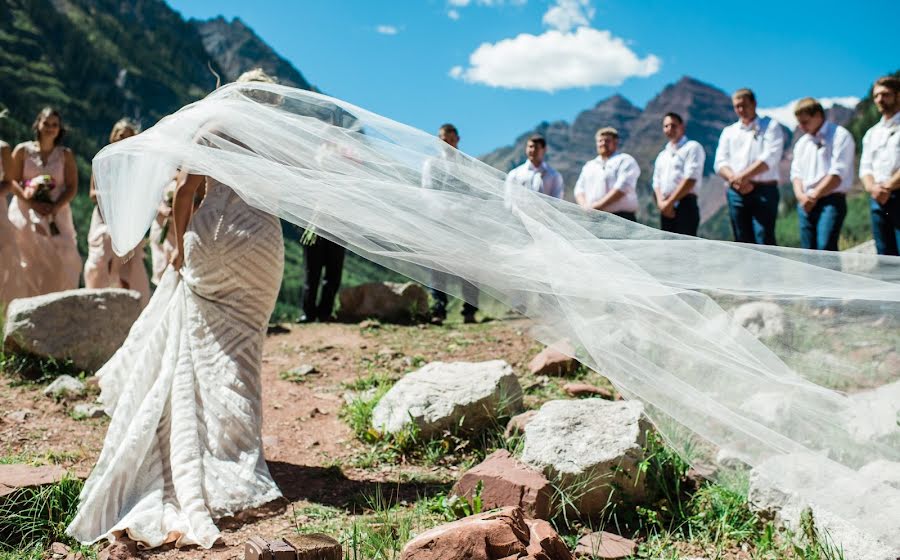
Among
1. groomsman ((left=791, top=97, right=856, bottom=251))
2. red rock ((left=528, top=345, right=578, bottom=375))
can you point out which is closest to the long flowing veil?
red rock ((left=528, top=345, right=578, bottom=375))

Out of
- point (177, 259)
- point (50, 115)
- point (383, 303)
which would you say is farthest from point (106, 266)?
point (177, 259)

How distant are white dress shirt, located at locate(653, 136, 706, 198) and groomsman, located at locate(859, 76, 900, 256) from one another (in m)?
1.83

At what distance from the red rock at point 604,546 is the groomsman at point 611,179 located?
17.0ft

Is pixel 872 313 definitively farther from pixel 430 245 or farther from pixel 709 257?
pixel 430 245

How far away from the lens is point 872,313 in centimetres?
300

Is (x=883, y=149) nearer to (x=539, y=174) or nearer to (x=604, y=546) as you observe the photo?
(x=539, y=174)

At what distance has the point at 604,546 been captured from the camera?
3295mm

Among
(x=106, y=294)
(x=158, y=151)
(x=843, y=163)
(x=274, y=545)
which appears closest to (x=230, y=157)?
(x=158, y=151)

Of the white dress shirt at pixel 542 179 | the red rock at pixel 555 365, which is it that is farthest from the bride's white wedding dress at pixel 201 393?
the white dress shirt at pixel 542 179

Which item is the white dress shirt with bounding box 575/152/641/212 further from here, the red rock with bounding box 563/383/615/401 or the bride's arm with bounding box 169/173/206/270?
the bride's arm with bounding box 169/173/206/270

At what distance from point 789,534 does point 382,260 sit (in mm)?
2277

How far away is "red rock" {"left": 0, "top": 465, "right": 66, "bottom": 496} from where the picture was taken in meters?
3.54

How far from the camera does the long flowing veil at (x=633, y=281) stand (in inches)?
113

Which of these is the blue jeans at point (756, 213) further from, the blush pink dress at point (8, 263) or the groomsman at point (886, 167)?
the blush pink dress at point (8, 263)
